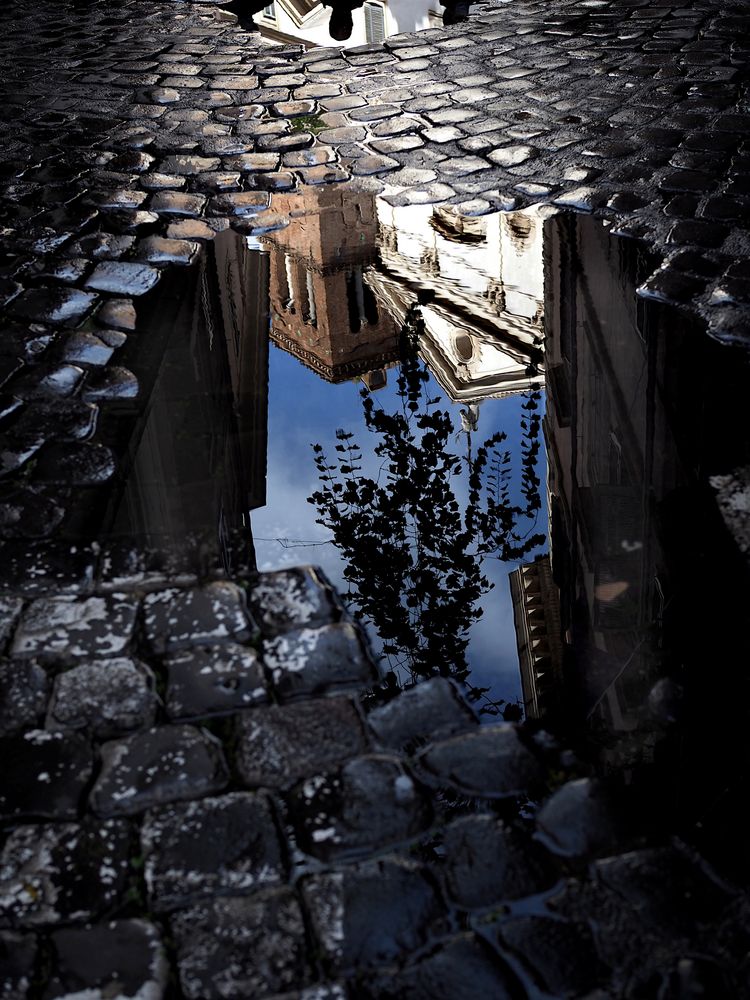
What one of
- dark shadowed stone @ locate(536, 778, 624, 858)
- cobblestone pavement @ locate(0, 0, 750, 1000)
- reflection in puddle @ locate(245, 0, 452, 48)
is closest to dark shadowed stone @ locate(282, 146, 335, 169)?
cobblestone pavement @ locate(0, 0, 750, 1000)

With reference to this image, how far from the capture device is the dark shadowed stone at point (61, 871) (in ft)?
7.15

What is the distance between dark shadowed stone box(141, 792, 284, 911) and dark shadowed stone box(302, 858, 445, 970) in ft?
0.40

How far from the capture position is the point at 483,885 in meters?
2.21

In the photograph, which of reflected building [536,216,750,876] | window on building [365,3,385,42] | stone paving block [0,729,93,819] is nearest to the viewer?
stone paving block [0,729,93,819]

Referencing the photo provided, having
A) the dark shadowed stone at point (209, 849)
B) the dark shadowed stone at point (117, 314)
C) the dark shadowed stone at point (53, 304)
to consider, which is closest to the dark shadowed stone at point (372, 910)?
the dark shadowed stone at point (209, 849)

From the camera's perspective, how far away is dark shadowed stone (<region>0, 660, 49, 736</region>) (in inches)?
107

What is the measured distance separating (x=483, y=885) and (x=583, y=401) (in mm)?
2240

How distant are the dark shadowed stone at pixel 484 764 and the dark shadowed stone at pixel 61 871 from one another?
2.38ft

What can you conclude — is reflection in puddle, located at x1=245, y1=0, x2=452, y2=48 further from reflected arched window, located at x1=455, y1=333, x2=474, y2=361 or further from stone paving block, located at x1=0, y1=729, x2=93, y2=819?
stone paving block, located at x1=0, y1=729, x2=93, y2=819

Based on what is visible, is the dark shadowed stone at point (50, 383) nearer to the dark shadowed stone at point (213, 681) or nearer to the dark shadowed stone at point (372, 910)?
the dark shadowed stone at point (213, 681)

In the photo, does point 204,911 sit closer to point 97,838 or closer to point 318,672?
point 97,838

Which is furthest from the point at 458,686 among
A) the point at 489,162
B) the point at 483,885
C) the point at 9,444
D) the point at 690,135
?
the point at 690,135

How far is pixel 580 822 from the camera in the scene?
7.73 feet

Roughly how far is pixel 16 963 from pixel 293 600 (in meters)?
1.35
